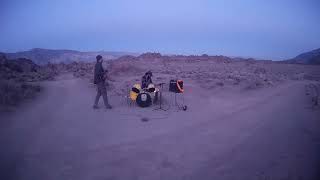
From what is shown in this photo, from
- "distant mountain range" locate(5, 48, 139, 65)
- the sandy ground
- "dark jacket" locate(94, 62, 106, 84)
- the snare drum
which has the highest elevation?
"distant mountain range" locate(5, 48, 139, 65)

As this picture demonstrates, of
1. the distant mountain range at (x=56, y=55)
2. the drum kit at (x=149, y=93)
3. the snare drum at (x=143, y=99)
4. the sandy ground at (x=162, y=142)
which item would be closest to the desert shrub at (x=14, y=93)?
the sandy ground at (x=162, y=142)

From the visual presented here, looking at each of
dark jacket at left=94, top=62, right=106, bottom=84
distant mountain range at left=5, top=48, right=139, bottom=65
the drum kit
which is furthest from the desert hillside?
distant mountain range at left=5, top=48, right=139, bottom=65

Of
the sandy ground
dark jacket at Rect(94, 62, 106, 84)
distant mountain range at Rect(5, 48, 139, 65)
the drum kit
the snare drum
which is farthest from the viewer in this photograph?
distant mountain range at Rect(5, 48, 139, 65)

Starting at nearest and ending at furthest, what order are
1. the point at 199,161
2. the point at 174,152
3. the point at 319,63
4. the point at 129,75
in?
1. the point at 199,161
2. the point at 174,152
3. the point at 129,75
4. the point at 319,63

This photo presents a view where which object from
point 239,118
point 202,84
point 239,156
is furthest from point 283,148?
point 202,84

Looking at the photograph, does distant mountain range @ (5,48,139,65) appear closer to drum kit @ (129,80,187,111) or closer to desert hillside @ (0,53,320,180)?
drum kit @ (129,80,187,111)

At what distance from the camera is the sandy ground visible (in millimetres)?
6508

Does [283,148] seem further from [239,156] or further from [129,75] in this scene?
[129,75]

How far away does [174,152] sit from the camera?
25.0 feet

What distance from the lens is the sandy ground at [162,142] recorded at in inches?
256

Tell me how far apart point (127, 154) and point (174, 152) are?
1131 mm

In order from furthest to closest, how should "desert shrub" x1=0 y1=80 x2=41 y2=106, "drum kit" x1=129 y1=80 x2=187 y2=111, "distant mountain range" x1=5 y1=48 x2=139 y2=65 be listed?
"distant mountain range" x1=5 y1=48 x2=139 y2=65
"drum kit" x1=129 y1=80 x2=187 y2=111
"desert shrub" x1=0 y1=80 x2=41 y2=106

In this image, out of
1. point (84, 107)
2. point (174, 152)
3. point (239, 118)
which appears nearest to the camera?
point (174, 152)

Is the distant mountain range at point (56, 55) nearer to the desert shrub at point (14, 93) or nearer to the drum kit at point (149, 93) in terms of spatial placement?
the desert shrub at point (14, 93)
